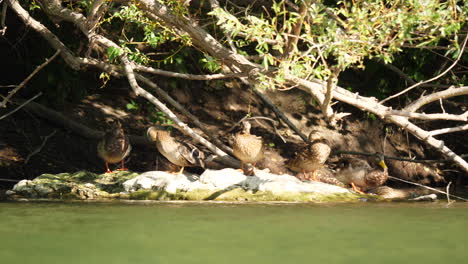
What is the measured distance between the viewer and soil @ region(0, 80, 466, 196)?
345 inches

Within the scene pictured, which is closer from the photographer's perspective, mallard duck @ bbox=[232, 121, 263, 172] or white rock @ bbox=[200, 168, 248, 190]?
white rock @ bbox=[200, 168, 248, 190]

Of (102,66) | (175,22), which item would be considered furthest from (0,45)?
(175,22)

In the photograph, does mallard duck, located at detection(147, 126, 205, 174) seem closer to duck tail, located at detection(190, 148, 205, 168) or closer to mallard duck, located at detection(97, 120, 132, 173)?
duck tail, located at detection(190, 148, 205, 168)

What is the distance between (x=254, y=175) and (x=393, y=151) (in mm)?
3530

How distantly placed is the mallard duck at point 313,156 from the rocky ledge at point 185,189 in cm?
57

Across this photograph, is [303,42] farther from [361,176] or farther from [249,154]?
[361,176]

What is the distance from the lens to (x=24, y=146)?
29.0ft

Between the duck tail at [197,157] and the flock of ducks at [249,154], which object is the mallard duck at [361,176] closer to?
the flock of ducks at [249,154]

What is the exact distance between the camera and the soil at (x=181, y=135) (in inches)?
345

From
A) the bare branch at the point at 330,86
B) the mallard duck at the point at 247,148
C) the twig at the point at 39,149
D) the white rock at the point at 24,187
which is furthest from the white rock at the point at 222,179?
the twig at the point at 39,149

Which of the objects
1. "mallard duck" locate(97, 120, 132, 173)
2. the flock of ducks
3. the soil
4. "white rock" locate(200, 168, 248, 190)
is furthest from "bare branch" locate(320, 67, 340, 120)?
"mallard duck" locate(97, 120, 132, 173)

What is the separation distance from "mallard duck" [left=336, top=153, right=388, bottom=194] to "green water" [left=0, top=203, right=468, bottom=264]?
5.02ft

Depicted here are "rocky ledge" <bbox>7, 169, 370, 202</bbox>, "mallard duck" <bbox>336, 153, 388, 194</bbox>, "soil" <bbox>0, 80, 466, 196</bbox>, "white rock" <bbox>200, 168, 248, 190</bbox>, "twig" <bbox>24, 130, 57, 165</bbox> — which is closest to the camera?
"rocky ledge" <bbox>7, 169, 370, 202</bbox>

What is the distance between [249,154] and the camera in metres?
7.68
